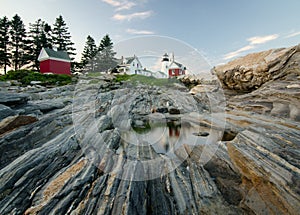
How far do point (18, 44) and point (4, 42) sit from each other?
9.39 feet

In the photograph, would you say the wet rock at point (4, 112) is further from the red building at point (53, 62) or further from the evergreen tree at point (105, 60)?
the red building at point (53, 62)

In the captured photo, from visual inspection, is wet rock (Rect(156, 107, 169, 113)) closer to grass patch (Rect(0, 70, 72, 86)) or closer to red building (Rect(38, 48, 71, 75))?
grass patch (Rect(0, 70, 72, 86))

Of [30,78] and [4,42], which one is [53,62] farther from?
[4,42]

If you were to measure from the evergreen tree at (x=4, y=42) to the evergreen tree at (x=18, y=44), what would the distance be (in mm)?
1043

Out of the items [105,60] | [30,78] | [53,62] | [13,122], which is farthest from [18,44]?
[13,122]

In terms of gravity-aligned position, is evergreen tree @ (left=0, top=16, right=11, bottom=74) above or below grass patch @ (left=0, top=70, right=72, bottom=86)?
above

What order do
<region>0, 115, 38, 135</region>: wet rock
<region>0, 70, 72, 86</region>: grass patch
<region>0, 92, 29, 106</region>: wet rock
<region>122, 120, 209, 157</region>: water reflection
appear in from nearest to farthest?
1. <region>0, 115, 38, 135</region>: wet rock
2. <region>0, 92, 29, 106</region>: wet rock
3. <region>122, 120, 209, 157</region>: water reflection
4. <region>0, 70, 72, 86</region>: grass patch

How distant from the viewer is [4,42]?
4434 centimetres

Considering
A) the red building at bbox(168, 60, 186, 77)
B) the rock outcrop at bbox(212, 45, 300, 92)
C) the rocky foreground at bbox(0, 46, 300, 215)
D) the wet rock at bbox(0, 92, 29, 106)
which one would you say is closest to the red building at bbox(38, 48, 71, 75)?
the red building at bbox(168, 60, 186, 77)

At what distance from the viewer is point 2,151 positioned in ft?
18.7

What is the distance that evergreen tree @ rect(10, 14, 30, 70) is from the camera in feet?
149

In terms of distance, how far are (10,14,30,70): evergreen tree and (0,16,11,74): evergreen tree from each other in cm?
104

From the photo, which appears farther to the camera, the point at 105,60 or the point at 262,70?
the point at 105,60

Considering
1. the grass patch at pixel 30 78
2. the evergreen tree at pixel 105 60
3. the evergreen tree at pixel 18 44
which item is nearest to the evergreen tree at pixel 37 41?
the evergreen tree at pixel 18 44
